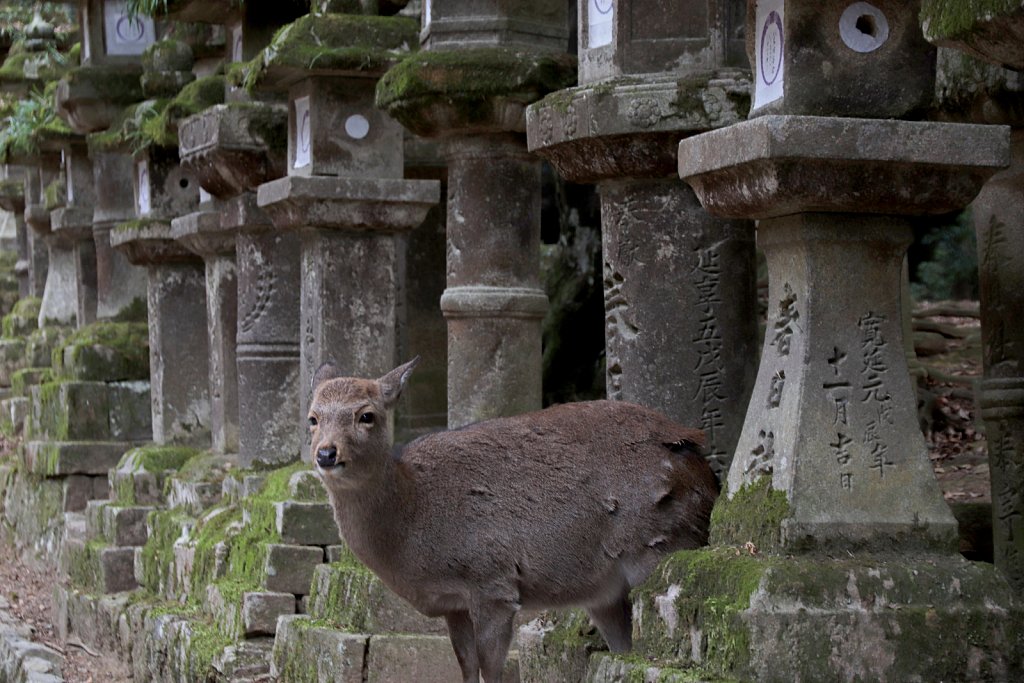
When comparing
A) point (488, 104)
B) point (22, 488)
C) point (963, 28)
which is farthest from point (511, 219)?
point (22, 488)

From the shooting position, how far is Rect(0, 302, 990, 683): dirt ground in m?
10.9

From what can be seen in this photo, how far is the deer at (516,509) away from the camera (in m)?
7.12

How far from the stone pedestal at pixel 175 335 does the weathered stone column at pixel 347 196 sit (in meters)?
3.93

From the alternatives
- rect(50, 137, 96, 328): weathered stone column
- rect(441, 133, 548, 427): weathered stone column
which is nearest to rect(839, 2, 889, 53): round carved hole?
rect(441, 133, 548, 427): weathered stone column

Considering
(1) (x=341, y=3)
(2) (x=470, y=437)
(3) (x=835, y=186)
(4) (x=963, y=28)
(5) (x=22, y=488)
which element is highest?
(1) (x=341, y=3)

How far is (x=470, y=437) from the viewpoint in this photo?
7527 mm

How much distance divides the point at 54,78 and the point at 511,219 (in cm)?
1087

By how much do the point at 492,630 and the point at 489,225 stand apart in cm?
269

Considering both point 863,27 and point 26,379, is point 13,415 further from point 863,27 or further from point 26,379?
point 863,27

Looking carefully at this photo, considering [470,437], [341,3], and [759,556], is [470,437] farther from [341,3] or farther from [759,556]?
[341,3]

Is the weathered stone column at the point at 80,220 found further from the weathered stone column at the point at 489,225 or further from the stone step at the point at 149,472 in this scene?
the weathered stone column at the point at 489,225

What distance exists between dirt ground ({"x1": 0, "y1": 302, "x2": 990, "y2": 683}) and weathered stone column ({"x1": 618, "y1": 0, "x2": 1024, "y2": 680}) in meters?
3.27

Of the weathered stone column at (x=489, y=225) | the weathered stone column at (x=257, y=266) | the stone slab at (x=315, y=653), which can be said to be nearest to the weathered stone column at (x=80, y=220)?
the weathered stone column at (x=257, y=266)

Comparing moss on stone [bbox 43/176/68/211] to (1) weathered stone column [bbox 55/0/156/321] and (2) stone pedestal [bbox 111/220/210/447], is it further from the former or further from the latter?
(2) stone pedestal [bbox 111/220/210/447]
